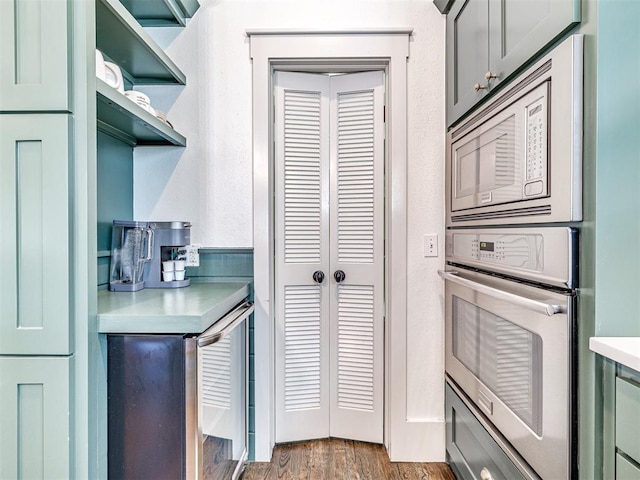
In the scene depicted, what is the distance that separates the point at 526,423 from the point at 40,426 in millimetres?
1429

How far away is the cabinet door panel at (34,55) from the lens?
110 cm

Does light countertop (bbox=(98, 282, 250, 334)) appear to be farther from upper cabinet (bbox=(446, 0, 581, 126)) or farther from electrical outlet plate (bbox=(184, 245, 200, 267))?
upper cabinet (bbox=(446, 0, 581, 126))

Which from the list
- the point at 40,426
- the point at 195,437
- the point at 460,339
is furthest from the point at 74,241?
the point at 460,339

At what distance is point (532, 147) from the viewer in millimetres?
1126

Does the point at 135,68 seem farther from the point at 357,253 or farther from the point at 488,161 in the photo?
the point at 488,161

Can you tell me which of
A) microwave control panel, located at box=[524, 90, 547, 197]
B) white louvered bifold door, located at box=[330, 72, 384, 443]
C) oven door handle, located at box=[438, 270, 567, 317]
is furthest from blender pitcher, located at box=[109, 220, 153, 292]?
microwave control panel, located at box=[524, 90, 547, 197]

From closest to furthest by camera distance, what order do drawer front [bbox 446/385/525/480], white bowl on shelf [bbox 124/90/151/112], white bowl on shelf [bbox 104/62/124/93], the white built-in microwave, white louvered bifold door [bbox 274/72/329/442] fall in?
the white built-in microwave, drawer front [bbox 446/385/525/480], white bowl on shelf [bbox 104/62/124/93], white bowl on shelf [bbox 124/90/151/112], white louvered bifold door [bbox 274/72/329/442]

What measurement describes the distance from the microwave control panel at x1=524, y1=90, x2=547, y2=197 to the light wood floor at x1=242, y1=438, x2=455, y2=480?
4.93 ft

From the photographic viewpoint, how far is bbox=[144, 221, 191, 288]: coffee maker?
71.3 inches

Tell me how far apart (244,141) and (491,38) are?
1209 millimetres

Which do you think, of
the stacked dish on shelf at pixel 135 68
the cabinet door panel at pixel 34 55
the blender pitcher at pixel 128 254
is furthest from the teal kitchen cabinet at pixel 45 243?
the blender pitcher at pixel 128 254

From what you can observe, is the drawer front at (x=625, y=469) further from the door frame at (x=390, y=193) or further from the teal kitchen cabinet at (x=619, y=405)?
the door frame at (x=390, y=193)

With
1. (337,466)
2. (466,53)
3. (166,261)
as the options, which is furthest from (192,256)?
(466,53)

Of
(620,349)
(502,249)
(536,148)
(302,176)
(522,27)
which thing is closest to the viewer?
(620,349)
